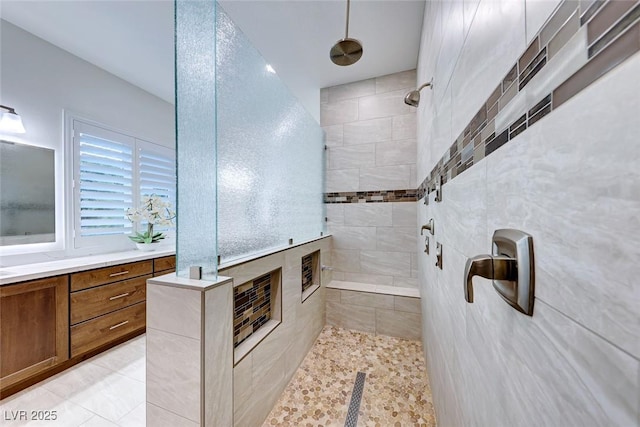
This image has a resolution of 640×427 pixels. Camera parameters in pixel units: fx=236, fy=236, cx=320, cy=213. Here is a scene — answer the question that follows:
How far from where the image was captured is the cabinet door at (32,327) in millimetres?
1523

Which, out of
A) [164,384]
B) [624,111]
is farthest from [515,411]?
[164,384]

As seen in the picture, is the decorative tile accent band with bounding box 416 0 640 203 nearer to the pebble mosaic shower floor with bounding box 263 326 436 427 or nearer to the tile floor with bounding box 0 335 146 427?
the pebble mosaic shower floor with bounding box 263 326 436 427

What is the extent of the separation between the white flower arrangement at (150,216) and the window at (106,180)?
174 mm

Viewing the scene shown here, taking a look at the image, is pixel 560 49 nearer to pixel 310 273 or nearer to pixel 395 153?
pixel 310 273

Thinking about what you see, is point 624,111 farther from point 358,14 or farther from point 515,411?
point 358,14

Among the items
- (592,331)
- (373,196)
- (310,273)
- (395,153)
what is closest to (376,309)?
(310,273)

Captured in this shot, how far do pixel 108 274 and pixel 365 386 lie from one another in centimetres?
231

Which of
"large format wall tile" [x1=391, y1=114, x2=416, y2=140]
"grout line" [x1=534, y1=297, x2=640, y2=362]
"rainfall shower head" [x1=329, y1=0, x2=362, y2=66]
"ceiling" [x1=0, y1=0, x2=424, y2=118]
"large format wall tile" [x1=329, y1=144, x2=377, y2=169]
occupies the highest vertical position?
"ceiling" [x1=0, y1=0, x2=424, y2=118]

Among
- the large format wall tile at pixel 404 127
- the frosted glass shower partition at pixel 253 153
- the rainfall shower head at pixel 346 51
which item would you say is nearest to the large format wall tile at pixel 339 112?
the large format wall tile at pixel 404 127

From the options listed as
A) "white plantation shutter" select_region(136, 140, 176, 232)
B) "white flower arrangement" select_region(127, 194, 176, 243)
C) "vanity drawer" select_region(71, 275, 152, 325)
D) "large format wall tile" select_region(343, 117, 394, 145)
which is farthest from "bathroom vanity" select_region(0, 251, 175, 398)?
"large format wall tile" select_region(343, 117, 394, 145)

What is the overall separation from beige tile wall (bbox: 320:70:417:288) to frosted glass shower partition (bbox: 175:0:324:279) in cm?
120

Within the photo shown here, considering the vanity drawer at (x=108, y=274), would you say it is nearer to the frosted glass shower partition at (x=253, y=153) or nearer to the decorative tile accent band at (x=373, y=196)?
the frosted glass shower partition at (x=253, y=153)

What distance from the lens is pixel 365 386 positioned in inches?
66.2

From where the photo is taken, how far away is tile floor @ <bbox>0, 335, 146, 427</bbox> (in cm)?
141
